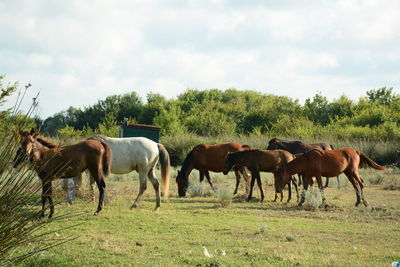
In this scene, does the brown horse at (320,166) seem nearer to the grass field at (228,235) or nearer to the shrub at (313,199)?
the shrub at (313,199)

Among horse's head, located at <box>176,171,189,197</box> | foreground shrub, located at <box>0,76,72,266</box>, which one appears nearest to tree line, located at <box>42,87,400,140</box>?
horse's head, located at <box>176,171,189,197</box>

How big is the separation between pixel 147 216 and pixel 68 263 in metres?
4.43

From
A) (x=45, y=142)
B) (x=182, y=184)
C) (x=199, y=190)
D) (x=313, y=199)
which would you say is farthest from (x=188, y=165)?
(x=45, y=142)

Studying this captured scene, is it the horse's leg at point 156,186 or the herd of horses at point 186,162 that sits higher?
the herd of horses at point 186,162

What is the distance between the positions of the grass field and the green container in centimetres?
1479

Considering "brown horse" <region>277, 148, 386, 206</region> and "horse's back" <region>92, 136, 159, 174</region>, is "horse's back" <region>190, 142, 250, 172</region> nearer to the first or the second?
"brown horse" <region>277, 148, 386, 206</region>

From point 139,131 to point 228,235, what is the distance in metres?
21.5

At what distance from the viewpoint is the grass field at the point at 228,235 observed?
7.19 meters

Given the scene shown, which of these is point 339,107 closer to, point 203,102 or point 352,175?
point 203,102

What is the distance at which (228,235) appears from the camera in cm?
923

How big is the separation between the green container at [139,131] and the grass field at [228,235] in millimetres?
14793

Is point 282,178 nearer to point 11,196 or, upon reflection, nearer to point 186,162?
point 186,162

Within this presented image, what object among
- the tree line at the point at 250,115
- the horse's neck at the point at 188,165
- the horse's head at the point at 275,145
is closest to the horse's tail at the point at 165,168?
the horse's neck at the point at 188,165

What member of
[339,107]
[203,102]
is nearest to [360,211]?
[339,107]
